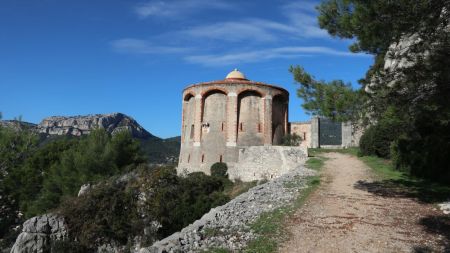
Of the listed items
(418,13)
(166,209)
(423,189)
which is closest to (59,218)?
(166,209)

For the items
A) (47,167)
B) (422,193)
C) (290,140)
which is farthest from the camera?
(47,167)

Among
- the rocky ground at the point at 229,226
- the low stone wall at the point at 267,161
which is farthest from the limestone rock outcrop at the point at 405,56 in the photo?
the low stone wall at the point at 267,161

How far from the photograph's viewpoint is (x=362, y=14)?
8117 mm

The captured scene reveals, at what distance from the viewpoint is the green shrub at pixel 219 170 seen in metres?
28.4

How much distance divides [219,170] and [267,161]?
6.55m

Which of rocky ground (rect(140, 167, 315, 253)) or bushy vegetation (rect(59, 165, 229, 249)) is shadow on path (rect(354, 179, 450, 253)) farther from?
bushy vegetation (rect(59, 165, 229, 249))

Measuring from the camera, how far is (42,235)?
57.8 feet

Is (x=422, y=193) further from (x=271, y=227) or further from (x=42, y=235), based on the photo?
(x=42, y=235)

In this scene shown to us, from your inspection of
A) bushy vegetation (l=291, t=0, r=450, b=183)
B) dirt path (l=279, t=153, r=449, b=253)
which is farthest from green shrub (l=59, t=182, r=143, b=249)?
bushy vegetation (l=291, t=0, r=450, b=183)

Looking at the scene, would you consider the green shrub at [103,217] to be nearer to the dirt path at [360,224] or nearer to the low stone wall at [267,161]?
the low stone wall at [267,161]

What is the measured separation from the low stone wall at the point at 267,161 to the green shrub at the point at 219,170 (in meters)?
2.35

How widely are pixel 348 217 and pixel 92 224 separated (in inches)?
521

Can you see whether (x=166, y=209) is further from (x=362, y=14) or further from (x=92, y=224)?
(x=362, y=14)

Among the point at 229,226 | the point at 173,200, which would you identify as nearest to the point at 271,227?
the point at 229,226
